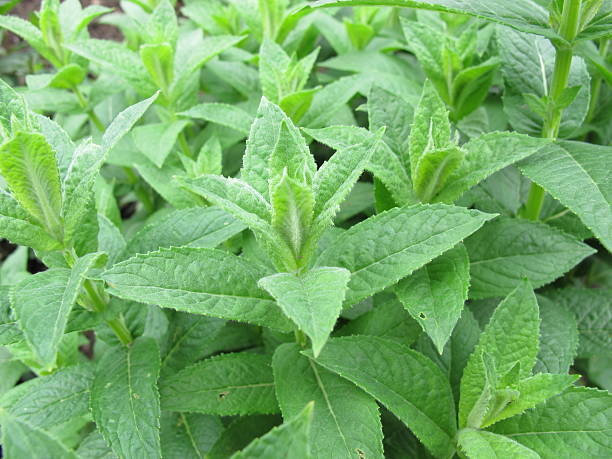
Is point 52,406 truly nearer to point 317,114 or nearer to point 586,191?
point 317,114

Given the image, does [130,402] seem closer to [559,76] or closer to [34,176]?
[34,176]

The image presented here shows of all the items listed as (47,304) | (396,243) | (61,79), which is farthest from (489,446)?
(61,79)

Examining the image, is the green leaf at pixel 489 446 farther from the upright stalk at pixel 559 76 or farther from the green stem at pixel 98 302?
the green stem at pixel 98 302

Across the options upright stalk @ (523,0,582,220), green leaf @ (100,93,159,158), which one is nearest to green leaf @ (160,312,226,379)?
green leaf @ (100,93,159,158)

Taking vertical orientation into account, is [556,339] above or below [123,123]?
below

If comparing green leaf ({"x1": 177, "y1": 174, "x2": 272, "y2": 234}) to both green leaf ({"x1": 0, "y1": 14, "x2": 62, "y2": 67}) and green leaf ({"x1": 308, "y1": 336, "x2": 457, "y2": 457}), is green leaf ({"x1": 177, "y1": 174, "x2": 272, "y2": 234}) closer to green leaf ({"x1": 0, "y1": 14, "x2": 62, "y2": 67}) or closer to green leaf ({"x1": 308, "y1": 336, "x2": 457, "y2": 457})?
green leaf ({"x1": 308, "y1": 336, "x2": 457, "y2": 457})

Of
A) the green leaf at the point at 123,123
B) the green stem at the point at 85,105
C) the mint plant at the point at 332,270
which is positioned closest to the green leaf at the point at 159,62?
the mint plant at the point at 332,270
